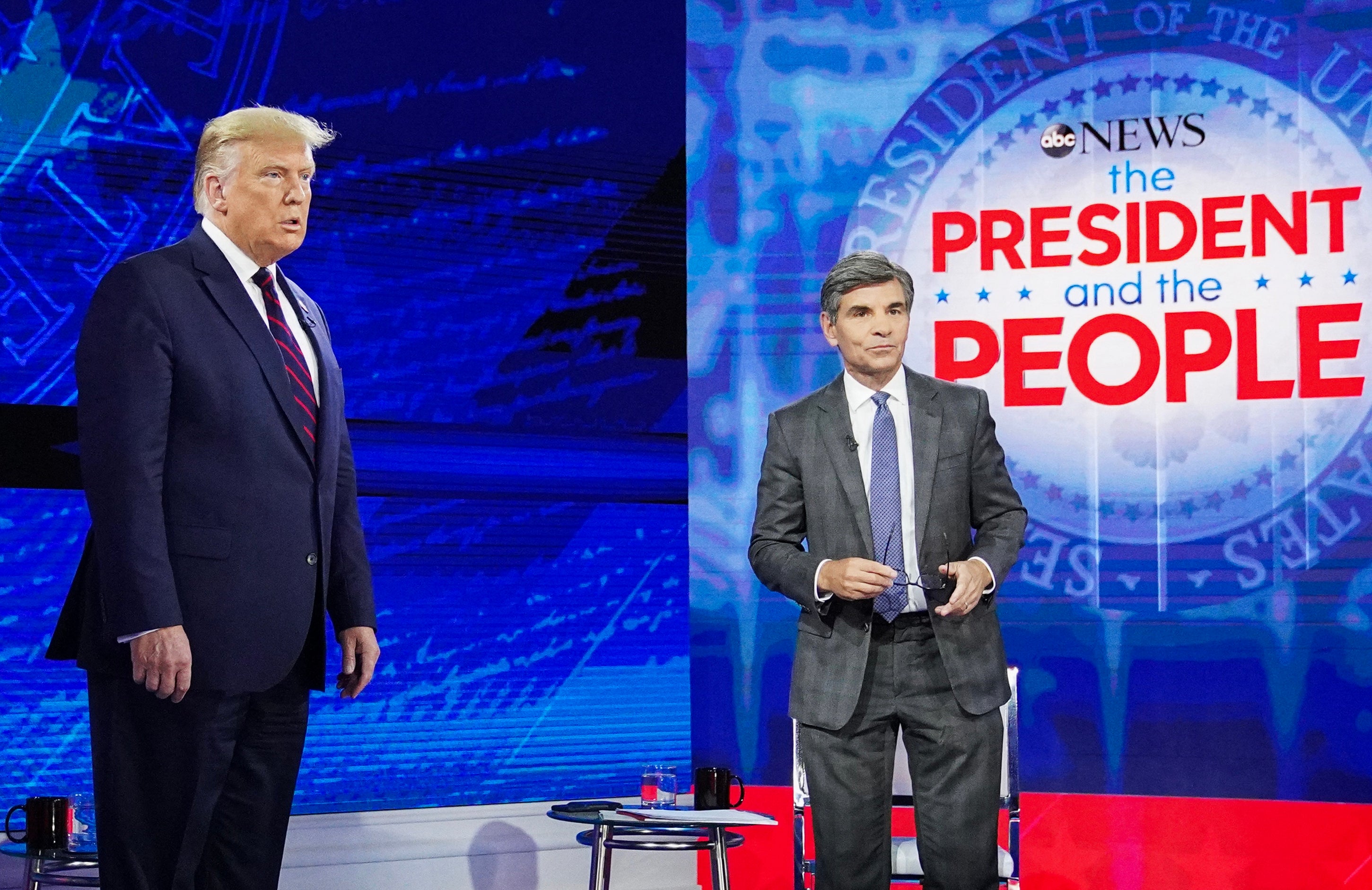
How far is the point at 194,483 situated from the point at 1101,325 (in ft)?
9.06

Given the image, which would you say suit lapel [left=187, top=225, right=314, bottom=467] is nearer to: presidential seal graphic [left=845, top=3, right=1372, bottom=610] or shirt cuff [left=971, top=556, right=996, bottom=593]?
shirt cuff [left=971, top=556, right=996, bottom=593]

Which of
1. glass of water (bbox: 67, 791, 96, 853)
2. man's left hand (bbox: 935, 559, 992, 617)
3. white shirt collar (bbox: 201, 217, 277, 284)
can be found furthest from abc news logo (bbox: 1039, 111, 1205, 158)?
glass of water (bbox: 67, 791, 96, 853)

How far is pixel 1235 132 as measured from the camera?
3.95 meters

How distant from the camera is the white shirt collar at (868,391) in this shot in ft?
8.87

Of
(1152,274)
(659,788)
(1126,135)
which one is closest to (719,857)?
(659,788)

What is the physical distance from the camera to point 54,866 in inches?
119

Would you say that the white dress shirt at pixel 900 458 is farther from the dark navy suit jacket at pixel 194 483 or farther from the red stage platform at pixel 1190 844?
the red stage platform at pixel 1190 844

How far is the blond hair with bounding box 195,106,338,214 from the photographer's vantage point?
7.74 ft

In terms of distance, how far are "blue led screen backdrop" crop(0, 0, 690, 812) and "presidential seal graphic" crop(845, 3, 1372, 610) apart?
0.82m

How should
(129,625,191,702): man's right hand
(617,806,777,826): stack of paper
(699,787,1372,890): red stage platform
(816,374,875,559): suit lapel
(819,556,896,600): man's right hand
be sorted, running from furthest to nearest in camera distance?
1. (699,787,1372,890): red stage platform
2. (617,806,777,826): stack of paper
3. (816,374,875,559): suit lapel
4. (819,556,896,600): man's right hand
5. (129,625,191,702): man's right hand

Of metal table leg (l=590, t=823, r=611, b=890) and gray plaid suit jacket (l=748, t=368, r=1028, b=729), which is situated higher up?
gray plaid suit jacket (l=748, t=368, r=1028, b=729)

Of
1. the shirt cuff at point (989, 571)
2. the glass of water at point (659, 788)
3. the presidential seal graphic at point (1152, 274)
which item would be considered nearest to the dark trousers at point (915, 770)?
the shirt cuff at point (989, 571)

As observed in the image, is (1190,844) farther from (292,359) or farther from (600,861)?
(292,359)

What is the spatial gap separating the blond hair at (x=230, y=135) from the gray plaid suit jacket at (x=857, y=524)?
3.62 feet
